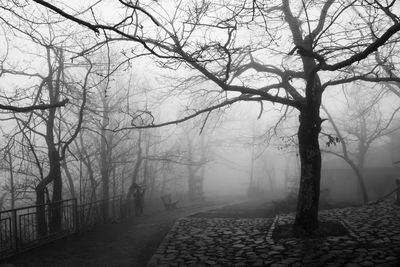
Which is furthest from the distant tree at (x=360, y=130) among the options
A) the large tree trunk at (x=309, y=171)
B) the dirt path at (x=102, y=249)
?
the dirt path at (x=102, y=249)

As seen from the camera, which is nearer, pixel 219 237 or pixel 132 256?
pixel 132 256

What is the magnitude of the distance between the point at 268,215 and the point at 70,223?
7.97 m

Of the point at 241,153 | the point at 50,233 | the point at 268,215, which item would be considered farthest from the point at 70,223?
the point at 241,153

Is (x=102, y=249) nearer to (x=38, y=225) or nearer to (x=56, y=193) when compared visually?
(x=38, y=225)

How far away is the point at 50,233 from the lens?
10.6m

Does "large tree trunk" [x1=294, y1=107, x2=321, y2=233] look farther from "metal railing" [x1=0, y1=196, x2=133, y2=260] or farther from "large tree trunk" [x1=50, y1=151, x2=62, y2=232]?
"large tree trunk" [x1=50, y1=151, x2=62, y2=232]

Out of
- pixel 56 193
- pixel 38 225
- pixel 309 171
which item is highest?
pixel 309 171

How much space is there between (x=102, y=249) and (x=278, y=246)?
4.51 meters

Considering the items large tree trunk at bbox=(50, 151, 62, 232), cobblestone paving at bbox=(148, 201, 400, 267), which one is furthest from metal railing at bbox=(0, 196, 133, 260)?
cobblestone paving at bbox=(148, 201, 400, 267)

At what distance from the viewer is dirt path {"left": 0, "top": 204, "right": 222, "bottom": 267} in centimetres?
858

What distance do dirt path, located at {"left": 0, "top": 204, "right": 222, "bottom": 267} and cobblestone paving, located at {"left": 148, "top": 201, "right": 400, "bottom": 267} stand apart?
0.50m

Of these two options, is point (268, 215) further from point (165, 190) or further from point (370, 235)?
point (165, 190)

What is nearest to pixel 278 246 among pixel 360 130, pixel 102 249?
pixel 102 249

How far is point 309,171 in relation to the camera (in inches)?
426
